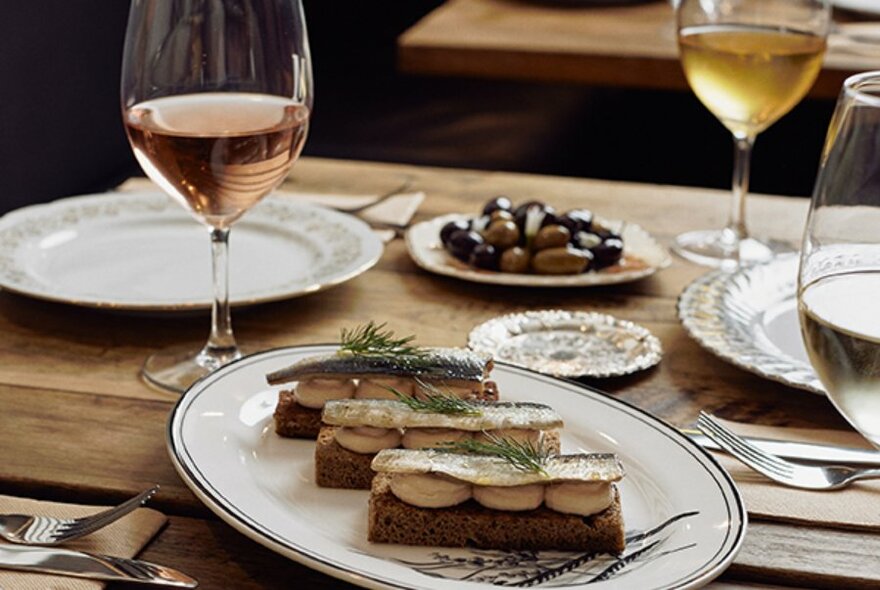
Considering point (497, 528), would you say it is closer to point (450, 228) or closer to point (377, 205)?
point (450, 228)

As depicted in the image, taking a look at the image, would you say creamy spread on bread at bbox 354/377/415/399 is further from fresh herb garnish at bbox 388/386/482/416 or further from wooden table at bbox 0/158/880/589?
wooden table at bbox 0/158/880/589

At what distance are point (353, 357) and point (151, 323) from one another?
34 centimetres

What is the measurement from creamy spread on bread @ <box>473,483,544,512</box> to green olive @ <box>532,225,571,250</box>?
0.56m

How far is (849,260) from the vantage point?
0.73 meters

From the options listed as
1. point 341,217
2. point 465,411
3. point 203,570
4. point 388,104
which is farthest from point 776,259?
point 388,104

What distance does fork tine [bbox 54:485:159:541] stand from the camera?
813mm

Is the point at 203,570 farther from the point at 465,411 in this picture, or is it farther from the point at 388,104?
the point at 388,104

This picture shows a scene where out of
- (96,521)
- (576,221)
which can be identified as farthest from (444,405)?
(576,221)

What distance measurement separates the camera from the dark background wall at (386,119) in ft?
9.38

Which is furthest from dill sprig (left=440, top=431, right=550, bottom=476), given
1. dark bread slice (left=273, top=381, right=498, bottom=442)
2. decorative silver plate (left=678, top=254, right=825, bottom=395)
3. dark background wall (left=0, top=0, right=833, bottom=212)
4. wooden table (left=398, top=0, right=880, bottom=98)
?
dark background wall (left=0, top=0, right=833, bottom=212)

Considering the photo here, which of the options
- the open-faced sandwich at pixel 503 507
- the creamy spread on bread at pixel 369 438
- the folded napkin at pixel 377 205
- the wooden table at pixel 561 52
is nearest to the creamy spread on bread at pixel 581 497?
the open-faced sandwich at pixel 503 507

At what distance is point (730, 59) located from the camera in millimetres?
1406

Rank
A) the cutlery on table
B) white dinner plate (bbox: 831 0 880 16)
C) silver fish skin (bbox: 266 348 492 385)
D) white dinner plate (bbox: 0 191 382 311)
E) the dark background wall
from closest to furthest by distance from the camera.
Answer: silver fish skin (bbox: 266 348 492 385) → white dinner plate (bbox: 0 191 382 311) → the cutlery on table → white dinner plate (bbox: 831 0 880 16) → the dark background wall

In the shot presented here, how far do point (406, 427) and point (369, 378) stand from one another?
88 mm
